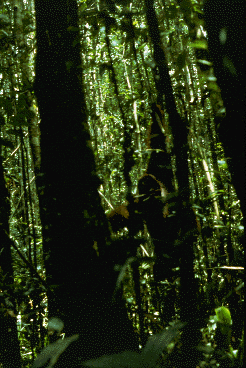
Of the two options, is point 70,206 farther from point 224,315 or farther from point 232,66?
point 232,66

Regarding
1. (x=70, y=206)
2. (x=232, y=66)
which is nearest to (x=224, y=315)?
(x=70, y=206)

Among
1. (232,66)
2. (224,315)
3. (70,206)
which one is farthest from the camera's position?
(70,206)

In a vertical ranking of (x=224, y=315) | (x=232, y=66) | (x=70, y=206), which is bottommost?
(x=224, y=315)

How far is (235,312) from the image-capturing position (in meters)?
1.98

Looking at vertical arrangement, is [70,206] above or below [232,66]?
below

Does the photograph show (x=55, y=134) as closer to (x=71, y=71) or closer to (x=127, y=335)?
(x=71, y=71)

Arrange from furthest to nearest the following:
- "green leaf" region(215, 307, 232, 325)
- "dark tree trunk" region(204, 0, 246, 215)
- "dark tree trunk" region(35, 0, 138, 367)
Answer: "dark tree trunk" region(35, 0, 138, 367)
"green leaf" region(215, 307, 232, 325)
"dark tree trunk" region(204, 0, 246, 215)

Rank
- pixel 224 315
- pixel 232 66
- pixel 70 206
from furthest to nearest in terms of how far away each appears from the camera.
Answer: pixel 70 206 < pixel 224 315 < pixel 232 66

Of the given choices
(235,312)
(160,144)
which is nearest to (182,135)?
(160,144)

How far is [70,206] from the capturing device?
217 cm

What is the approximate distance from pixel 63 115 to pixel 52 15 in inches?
29.8

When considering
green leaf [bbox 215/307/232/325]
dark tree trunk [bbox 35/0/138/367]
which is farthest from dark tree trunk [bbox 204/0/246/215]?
dark tree trunk [bbox 35/0/138/367]

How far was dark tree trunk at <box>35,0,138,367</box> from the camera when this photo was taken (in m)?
1.99

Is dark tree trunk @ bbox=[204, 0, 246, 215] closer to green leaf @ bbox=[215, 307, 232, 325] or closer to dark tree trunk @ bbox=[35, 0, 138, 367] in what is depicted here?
green leaf @ bbox=[215, 307, 232, 325]
